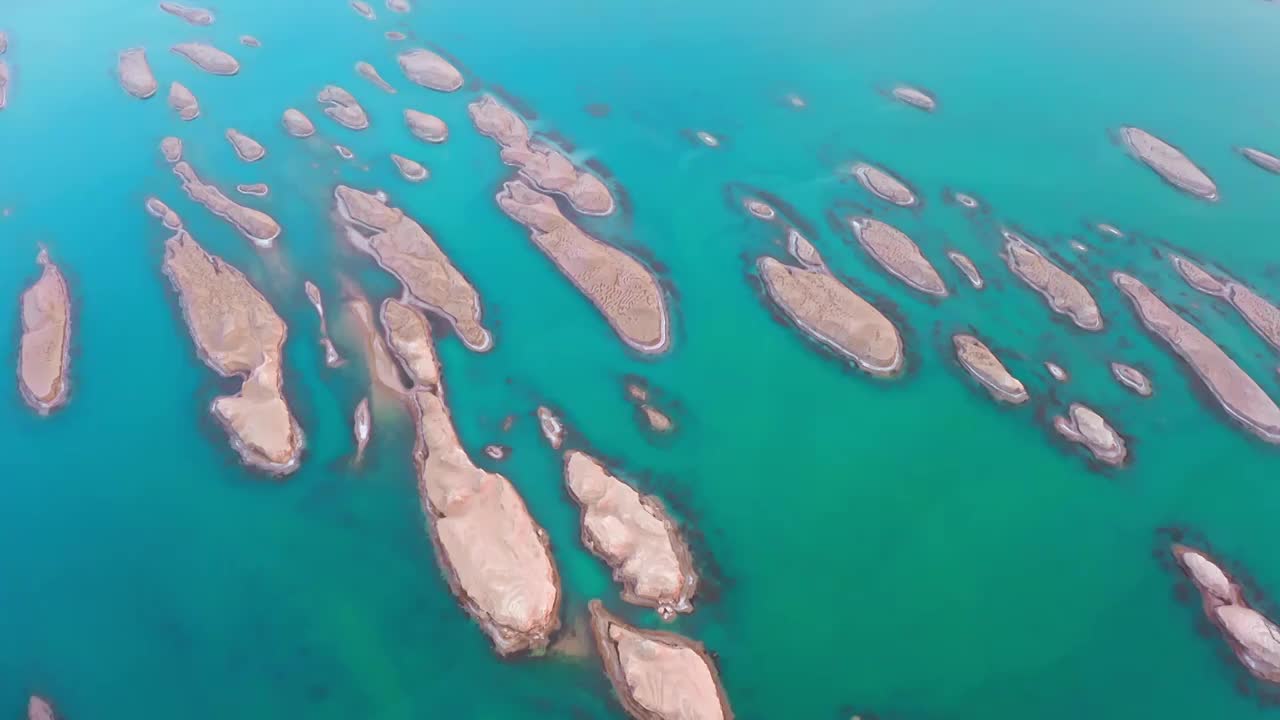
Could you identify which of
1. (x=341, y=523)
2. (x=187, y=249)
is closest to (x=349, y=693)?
(x=341, y=523)

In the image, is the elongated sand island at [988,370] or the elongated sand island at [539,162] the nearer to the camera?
the elongated sand island at [988,370]

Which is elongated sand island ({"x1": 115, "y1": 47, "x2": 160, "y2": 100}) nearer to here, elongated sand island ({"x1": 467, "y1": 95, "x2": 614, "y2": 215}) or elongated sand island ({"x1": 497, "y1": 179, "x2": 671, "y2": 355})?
elongated sand island ({"x1": 467, "y1": 95, "x2": 614, "y2": 215})

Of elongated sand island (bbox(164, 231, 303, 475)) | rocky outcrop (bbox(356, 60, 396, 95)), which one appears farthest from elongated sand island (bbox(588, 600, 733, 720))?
rocky outcrop (bbox(356, 60, 396, 95))

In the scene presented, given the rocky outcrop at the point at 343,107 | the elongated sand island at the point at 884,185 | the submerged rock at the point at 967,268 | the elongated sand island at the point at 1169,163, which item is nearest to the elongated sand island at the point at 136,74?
the rocky outcrop at the point at 343,107

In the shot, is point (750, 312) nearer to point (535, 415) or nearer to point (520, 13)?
point (535, 415)

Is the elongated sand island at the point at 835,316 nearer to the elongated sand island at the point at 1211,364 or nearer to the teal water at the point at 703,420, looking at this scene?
the teal water at the point at 703,420

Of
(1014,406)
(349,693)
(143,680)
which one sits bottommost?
(143,680)
